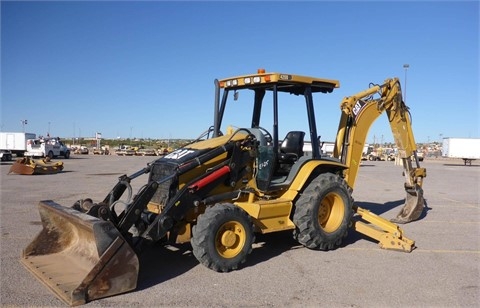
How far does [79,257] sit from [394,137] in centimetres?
720

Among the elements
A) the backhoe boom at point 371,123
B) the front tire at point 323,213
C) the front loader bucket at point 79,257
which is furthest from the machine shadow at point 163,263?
the backhoe boom at point 371,123

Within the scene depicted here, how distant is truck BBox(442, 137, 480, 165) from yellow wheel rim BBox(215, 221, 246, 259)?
45.2 m

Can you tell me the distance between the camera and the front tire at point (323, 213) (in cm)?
704

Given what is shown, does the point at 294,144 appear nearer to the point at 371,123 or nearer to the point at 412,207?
the point at 371,123

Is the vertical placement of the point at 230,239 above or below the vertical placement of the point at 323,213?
below

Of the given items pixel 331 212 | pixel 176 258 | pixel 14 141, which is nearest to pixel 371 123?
pixel 331 212

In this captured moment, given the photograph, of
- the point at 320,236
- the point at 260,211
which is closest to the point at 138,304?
the point at 260,211

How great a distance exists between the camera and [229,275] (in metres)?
5.93

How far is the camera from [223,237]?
19.7 feet

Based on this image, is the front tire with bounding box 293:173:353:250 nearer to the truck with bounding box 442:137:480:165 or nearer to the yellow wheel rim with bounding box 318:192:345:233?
the yellow wheel rim with bounding box 318:192:345:233

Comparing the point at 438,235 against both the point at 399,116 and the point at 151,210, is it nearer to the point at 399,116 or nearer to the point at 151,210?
the point at 399,116

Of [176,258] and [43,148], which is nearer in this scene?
[176,258]

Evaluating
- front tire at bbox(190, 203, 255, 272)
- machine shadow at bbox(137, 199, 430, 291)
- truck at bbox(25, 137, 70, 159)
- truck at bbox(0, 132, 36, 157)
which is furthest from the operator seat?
truck at bbox(0, 132, 36, 157)

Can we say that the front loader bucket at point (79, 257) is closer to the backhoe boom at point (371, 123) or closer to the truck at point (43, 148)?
the backhoe boom at point (371, 123)
